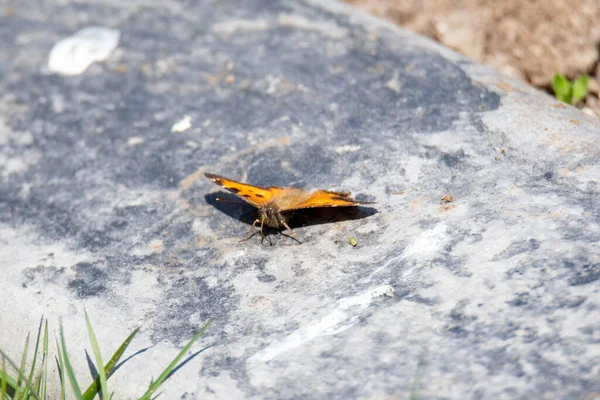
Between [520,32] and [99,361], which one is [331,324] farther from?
[520,32]

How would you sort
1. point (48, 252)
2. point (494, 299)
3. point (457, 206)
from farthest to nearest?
point (48, 252) → point (457, 206) → point (494, 299)

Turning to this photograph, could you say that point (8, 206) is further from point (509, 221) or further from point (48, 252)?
point (509, 221)

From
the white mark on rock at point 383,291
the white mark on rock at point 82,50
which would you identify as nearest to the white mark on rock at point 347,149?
the white mark on rock at point 383,291

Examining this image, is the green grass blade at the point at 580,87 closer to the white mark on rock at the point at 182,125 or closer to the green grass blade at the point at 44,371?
the white mark on rock at the point at 182,125

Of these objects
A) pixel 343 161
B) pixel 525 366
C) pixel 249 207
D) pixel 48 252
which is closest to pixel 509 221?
pixel 525 366

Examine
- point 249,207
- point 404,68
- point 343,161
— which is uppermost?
point 404,68
